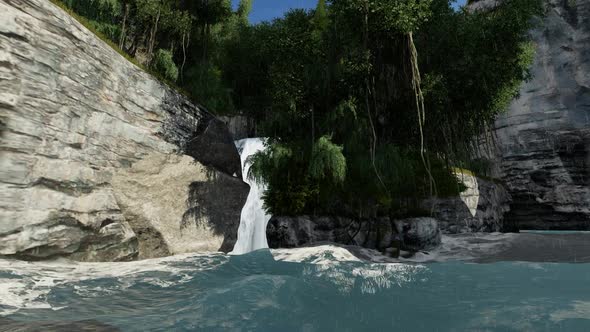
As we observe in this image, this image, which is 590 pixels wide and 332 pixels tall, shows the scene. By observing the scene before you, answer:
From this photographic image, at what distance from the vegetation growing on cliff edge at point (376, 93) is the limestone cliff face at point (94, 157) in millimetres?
2063

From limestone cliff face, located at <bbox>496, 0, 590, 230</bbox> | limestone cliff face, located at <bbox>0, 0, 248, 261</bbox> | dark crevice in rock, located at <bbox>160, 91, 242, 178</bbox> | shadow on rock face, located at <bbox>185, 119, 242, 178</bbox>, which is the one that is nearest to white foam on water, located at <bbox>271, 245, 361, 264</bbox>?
limestone cliff face, located at <bbox>0, 0, 248, 261</bbox>

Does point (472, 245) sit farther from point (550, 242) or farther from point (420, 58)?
point (420, 58)

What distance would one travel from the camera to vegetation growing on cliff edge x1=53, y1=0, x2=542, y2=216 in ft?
40.0

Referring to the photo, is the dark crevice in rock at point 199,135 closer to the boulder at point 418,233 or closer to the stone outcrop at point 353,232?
the stone outcrop at point 353,232

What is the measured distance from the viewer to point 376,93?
44.2ft

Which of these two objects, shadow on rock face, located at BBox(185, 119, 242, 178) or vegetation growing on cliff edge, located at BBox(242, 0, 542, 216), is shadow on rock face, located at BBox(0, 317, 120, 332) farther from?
vegetation growing on cliff edge, located at BBox(242, 0, 542, 216)

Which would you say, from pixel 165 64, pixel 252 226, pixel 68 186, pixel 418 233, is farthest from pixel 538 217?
pixel 68 186

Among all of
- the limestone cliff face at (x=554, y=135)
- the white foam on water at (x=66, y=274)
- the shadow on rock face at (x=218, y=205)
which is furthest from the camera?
the limestone cliff face at (x=554, y=135)

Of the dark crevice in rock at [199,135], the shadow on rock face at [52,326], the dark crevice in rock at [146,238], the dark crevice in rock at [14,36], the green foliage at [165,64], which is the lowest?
the shadow on rock face at [52,326]

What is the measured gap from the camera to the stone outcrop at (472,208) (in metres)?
19.5

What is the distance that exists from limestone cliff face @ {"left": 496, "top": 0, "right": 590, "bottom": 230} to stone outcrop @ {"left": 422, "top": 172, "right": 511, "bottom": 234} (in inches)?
123

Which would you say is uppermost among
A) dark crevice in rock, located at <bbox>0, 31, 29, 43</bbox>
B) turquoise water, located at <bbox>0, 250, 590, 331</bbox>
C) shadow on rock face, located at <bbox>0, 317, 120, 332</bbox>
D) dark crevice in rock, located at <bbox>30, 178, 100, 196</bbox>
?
dark crevice in rock, located at <bbox>0, 31, 29, 43</bbox>

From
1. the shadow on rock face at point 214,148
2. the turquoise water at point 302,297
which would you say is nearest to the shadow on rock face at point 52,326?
the turquoise water at point 302,297

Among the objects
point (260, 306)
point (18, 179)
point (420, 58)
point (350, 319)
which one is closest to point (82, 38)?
point (18, 179)
